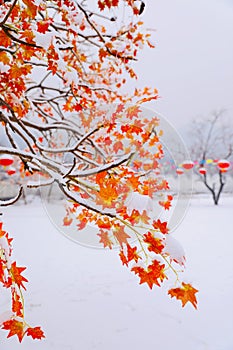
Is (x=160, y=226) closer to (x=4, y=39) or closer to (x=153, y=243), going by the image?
(x=153, y=243)

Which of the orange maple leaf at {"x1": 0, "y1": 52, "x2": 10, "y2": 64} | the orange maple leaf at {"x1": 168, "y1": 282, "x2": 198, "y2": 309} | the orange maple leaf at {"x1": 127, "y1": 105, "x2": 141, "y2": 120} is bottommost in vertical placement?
the orange maple leaf at {"x1": 168, "y1": 282, "x2": 198, "y2": 309}

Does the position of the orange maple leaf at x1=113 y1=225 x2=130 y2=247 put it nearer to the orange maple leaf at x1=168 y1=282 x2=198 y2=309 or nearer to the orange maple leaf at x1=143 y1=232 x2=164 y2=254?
the orange maple leaf at x1=143 y1=232 x2=164 y2=254

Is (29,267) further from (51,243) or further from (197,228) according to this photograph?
(197,228)

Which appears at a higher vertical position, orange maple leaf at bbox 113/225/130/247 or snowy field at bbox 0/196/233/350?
orange maple leaf at bbox 113/225/130/247

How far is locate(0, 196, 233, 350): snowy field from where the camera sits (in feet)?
7.89

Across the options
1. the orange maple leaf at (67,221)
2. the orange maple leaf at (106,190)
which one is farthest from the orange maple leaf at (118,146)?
the orange maple leaf at (106,190)

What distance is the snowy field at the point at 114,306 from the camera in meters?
2.41

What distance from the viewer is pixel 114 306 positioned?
3.04 metres

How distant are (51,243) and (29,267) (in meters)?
1.64

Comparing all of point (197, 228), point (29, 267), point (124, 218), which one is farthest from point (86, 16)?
point (197, 228)

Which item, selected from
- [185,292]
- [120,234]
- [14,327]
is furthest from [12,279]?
[185,292]

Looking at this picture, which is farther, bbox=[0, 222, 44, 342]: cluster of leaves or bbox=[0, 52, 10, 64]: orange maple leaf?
bbox=[0, 52, 10, 64]: orange maple leaf

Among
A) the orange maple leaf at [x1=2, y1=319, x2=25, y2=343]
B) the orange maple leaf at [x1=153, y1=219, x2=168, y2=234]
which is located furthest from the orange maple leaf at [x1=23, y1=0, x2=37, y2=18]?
the orange maple leaf at [x1=2, y1=319, x2=25, y2=343]

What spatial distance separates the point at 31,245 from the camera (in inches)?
233
